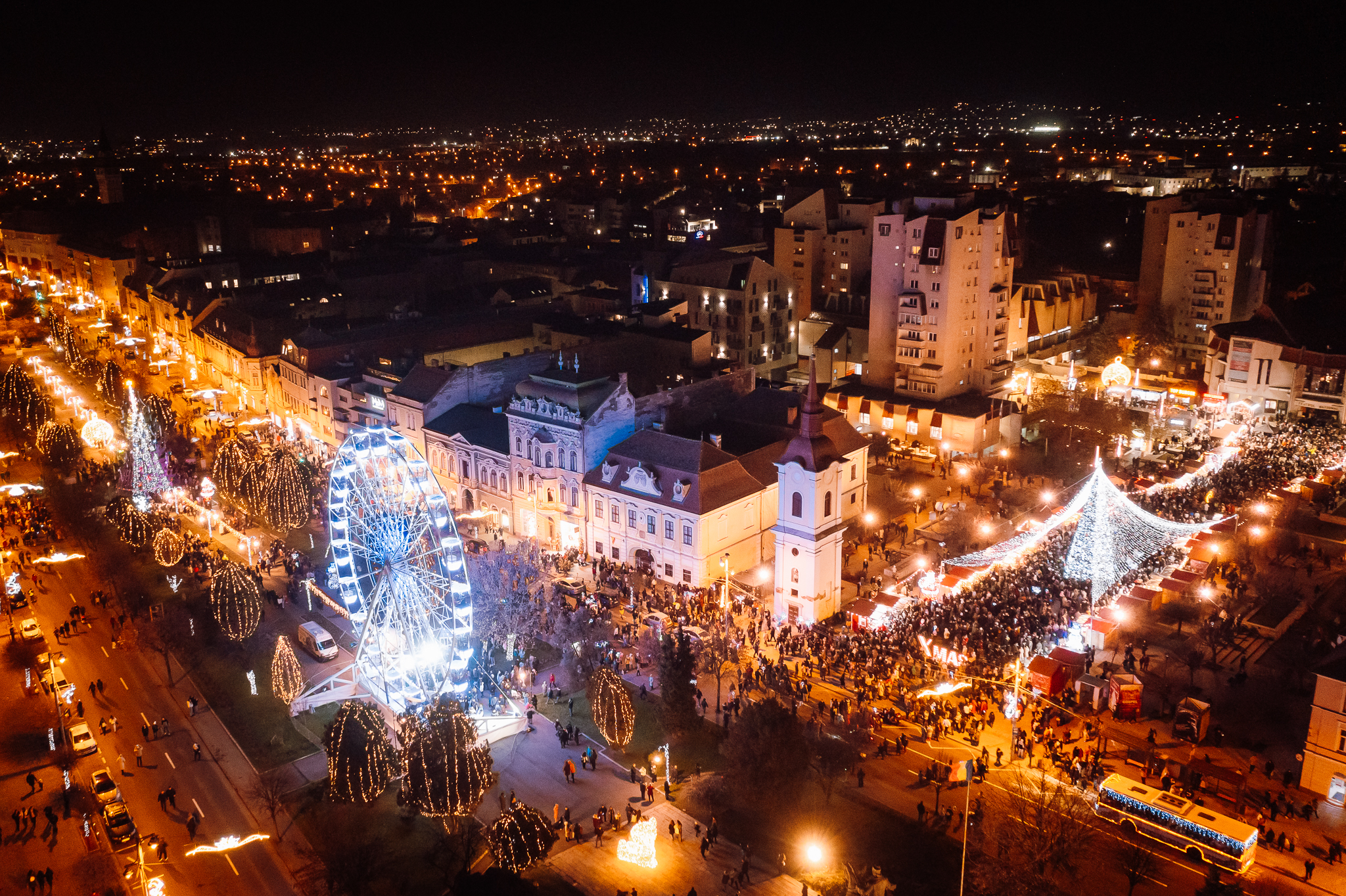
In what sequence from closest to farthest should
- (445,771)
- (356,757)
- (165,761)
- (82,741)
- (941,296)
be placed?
(445,771)
(356,757)
(165,761)
(82,741)
(941,296)

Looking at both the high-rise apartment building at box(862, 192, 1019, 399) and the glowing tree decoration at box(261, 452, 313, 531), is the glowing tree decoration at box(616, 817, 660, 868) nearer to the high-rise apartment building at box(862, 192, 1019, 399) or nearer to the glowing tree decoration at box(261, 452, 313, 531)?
the glowing tree decoration at box(261, 452, 313, 531)

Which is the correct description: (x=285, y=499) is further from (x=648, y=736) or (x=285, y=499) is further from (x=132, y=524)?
(x=648, y=736)

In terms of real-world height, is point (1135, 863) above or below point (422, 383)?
below

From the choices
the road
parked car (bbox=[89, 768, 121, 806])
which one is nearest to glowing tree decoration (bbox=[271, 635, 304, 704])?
the road

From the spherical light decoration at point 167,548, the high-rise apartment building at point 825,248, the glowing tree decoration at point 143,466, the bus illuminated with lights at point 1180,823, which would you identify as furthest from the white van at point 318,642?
the high-rise apartment building at point 825,248

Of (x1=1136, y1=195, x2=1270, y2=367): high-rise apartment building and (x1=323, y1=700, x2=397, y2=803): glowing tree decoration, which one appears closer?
(x1=323, y1=700, x2=397, y2=803): glowing tree decoration

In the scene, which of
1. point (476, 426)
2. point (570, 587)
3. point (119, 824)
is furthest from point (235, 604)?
point (476, 426)
